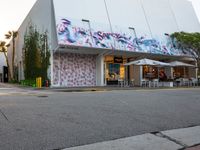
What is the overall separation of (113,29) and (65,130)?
915 inches

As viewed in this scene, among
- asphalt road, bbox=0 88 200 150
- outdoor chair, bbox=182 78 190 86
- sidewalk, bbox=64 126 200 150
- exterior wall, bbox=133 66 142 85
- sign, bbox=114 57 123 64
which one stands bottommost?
sidewalk, bbox=64 126 200 150

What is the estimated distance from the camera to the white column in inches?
1118

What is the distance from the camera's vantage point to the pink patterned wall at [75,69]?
26.7m

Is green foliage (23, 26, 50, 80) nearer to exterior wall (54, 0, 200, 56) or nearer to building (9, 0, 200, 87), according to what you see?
building (9, 0, 200, 87)

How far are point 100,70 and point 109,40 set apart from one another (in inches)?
141

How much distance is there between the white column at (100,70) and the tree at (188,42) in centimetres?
1062

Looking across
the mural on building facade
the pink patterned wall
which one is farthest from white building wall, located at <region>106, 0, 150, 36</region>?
the pink patterned wall

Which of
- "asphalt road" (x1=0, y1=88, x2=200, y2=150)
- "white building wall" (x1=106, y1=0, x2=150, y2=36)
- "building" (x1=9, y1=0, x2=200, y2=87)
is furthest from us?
"white building wall" (x1=106, y1=0, x2=150, y2=36)

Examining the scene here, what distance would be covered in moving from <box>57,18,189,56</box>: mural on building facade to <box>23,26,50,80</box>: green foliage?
332cm

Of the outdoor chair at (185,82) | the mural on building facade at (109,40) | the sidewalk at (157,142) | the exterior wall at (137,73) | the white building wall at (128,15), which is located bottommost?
the sidewalk at (157,142)

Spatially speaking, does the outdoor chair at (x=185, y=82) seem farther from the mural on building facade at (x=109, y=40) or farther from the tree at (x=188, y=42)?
the tree at (x=188, y=42)

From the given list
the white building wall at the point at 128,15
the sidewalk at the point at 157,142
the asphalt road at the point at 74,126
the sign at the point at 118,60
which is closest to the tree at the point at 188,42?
the white building wall at the point at 128,15

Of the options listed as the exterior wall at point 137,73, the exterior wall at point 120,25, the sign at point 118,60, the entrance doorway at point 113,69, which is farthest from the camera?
the exterior wall at point 137,73

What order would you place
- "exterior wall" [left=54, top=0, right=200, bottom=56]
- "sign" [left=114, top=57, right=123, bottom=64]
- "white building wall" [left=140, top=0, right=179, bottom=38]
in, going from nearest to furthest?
"exterior wall" [left=54, top=0, right=200, bottom=56] → "sign" [left=114, top=57, right=123, bottom=64] → "white building wall" [left=140, top=0, right=179, bottom=38]
